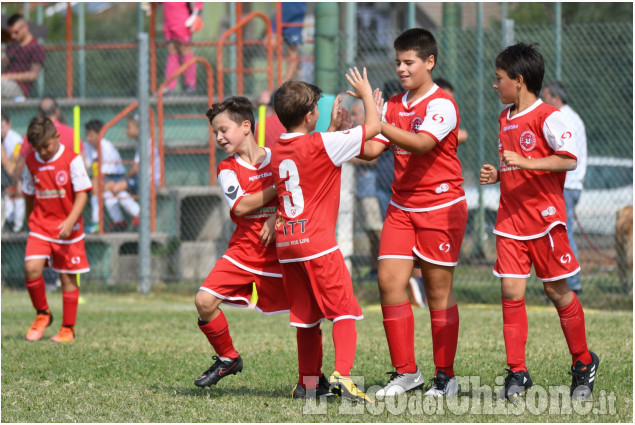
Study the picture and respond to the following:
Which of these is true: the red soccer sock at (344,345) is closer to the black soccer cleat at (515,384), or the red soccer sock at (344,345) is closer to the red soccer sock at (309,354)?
the red soccer sock at (309,354)

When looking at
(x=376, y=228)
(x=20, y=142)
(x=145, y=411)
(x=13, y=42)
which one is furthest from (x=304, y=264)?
(x=13, y=42)

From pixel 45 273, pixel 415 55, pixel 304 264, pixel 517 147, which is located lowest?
pixel 45 273

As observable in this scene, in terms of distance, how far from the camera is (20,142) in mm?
13055

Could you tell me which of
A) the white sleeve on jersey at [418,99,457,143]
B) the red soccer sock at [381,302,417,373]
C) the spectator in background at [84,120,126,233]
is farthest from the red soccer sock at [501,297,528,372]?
the spectator in background at [84,120,126,233]

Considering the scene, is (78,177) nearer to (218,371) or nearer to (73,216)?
(73,216)

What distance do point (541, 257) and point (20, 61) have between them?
1012 centimetres

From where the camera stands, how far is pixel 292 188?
526cm

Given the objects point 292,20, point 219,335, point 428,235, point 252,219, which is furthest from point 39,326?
point 292,20

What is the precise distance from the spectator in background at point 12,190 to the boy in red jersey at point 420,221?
8078 mm

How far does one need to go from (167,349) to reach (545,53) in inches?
310

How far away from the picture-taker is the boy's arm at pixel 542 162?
528 cm

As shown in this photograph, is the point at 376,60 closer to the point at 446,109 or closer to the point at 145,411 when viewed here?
the point at 446,109

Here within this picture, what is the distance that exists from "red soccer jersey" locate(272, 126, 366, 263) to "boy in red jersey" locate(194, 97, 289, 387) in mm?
311

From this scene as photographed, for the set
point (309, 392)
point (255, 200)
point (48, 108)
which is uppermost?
point (48, 108)
